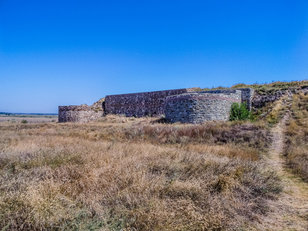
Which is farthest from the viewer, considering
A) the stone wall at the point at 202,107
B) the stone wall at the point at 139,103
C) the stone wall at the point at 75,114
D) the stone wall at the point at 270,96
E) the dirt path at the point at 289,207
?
the stone wall at the point at 75,114

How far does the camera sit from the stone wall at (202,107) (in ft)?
52.9

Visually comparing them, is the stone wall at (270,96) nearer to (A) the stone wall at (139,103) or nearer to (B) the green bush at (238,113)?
(B) the green bush at (238,113)

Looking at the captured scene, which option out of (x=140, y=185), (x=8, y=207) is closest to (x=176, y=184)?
(x=140, y=185)

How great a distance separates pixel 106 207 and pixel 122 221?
1.37 feet

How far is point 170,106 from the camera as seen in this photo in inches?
Answer: 712

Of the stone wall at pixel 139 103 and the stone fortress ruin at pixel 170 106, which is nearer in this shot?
the stone fortress ruin at pixel 170 106

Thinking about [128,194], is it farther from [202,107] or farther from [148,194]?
[202,107]

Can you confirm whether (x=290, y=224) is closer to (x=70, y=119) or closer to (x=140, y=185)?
(x=140, y=185)

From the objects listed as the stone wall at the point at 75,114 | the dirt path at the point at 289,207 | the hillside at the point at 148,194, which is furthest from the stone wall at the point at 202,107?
the stone wall at the point at 75,114

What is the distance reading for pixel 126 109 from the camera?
91.5ft

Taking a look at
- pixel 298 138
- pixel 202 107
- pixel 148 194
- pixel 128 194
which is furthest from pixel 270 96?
pixel 128 194

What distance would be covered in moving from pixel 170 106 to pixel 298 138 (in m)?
10.5

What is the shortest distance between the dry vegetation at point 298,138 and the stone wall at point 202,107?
4.69 m

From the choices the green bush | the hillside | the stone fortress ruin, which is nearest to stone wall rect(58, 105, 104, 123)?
the stone fortress ruin
